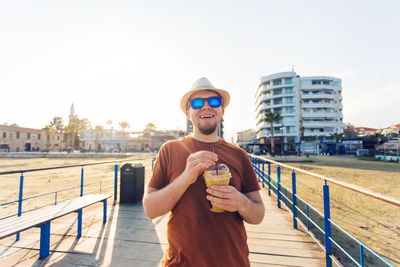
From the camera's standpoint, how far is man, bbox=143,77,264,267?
1.16 meters

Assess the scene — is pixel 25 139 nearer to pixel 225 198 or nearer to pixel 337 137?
pixel 225 198

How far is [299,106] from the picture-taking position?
53.6 m

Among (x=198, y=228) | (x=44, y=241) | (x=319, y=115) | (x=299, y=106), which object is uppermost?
A: (x=299, y=106)

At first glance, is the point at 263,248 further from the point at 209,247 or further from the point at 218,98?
the point at 218,98

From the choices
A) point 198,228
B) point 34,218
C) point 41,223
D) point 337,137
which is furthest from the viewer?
point 337,137

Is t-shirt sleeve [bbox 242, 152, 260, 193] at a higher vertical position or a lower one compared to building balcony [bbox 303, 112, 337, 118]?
lower

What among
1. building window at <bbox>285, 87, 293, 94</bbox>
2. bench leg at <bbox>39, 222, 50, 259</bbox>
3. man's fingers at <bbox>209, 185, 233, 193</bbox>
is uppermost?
building window at <bbox>285, 87, 293, 94</bbox>

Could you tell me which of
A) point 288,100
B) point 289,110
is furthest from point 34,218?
point 288,100

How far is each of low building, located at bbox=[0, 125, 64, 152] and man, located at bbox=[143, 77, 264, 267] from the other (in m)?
67.7

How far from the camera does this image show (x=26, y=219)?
2602mm

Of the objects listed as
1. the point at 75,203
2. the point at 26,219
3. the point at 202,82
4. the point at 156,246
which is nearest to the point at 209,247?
the point at 202,82

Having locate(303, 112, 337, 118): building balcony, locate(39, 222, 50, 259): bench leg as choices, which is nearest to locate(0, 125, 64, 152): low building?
locate(39, 222, 50, 259): bench leg

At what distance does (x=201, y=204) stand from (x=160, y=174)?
0.37 meters

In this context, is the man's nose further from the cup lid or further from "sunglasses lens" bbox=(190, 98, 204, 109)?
the cup lid
